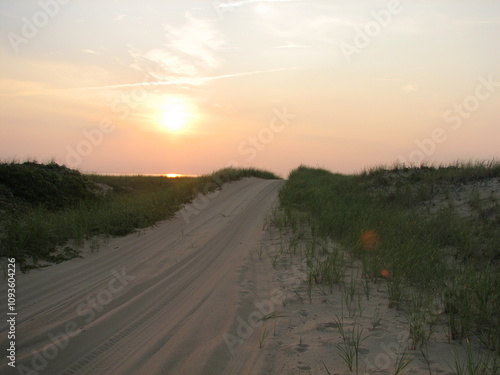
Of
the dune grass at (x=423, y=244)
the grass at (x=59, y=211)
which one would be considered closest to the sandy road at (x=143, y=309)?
the grass at (x=59, y=211)

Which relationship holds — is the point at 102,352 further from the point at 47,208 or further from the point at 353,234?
the point at 47,208

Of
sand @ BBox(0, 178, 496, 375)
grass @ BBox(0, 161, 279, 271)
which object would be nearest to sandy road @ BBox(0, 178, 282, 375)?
sand @ BBox(0, 178, 496, 375)

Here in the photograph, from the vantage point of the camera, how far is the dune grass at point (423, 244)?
418cm

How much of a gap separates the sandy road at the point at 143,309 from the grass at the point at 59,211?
66 centimetres

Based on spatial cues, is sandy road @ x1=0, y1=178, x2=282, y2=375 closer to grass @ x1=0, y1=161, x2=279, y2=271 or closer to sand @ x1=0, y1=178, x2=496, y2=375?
sand @ x1=0, y1=178, x2=496, y2=375

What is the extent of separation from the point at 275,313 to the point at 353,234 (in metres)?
3.64

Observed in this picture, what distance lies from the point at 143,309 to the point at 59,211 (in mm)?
7910

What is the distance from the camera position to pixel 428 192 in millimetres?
12609

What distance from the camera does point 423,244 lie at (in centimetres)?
718

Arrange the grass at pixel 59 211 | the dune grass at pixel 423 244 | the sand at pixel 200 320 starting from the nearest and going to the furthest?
the sand at pixel 200 320 → the dune grass at pixel 423 244 → the grass at pixel 59 211

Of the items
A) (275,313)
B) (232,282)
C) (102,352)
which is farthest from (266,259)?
(102,352)

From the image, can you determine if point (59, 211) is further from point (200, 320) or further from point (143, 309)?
point (200, 320)

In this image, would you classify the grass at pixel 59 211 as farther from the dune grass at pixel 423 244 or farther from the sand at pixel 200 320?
the dune grass at pixel 423 244

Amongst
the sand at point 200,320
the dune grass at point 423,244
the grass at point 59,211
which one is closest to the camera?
the sand at point 200,320
